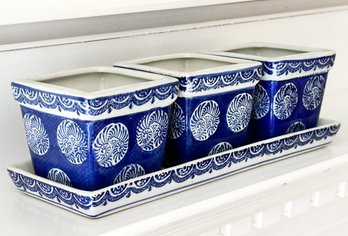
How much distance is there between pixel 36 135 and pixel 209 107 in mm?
110

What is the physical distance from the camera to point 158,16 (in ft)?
1.60

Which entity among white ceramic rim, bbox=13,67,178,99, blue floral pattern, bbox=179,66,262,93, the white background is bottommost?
the white background

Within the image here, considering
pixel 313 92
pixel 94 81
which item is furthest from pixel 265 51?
pixel 94 81

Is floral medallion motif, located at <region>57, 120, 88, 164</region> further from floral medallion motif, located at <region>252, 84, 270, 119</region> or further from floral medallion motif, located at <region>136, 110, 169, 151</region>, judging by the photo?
floral medallion motif, located at <region>252, 84, 270, 119</region>

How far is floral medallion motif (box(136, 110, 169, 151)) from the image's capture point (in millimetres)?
364

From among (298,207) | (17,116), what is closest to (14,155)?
(17,116)

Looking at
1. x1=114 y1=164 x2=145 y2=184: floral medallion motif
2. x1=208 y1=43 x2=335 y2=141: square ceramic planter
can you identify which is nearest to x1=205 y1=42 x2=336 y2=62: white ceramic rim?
x1=208 y1=43 x2=335 y2=141: square ceramic planter

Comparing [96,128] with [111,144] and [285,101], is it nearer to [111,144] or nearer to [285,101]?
[111,144]

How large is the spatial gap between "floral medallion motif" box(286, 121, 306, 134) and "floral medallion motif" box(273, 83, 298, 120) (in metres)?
0.01

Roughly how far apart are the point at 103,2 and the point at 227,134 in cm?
13

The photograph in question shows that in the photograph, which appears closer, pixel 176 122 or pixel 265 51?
pixel 176 122

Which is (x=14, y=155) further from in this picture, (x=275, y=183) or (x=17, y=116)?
(x=275, y=183)

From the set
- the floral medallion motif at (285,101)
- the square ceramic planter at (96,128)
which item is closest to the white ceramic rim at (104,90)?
the square ceramic planter at (96,128)

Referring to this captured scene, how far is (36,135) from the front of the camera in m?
0.37
